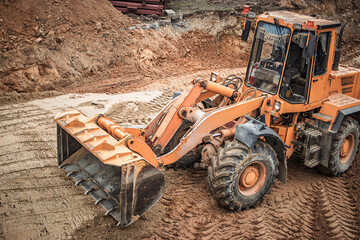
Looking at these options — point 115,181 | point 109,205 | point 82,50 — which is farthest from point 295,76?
point 82,50

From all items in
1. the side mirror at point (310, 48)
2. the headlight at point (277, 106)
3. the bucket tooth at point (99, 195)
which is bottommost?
the bucket tooth at point (99, 195)

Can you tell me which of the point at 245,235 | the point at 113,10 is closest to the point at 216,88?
the point at 245,235

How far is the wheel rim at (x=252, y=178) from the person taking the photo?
18.5 feet

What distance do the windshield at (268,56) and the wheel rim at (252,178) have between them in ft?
4.22

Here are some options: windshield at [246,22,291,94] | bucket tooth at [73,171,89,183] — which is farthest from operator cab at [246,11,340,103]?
bucket tooth at [73,171,89,183]

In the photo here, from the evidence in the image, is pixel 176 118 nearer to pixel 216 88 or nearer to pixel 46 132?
pixel 216 88

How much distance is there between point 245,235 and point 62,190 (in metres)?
2.83

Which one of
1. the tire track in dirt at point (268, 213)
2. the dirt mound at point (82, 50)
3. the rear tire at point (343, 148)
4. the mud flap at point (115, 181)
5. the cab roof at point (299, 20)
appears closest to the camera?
the mud flap at point (115, 181)

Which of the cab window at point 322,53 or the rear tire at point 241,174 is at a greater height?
the cab window at point 322,53

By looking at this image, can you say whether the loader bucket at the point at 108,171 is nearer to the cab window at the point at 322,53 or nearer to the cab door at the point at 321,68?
the cab door at the point at 321,68

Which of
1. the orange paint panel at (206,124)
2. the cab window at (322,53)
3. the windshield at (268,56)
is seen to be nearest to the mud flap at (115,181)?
the orange paint panel at (206,124)

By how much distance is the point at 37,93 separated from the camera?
929 cm

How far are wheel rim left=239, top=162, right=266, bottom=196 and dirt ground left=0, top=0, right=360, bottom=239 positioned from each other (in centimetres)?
33

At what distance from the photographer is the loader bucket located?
4.78m
